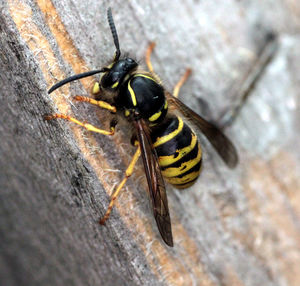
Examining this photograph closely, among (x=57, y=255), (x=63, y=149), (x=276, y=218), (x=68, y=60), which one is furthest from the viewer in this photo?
(x=276, y=218)

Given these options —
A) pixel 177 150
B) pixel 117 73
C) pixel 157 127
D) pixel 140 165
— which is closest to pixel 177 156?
pixel 177 150

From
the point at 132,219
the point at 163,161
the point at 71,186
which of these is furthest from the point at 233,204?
the point at 71,186

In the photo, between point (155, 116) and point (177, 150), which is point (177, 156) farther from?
point (155, 116)

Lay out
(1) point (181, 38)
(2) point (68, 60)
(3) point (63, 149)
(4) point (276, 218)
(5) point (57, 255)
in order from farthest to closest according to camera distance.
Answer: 1. (4) point (276, 218)
2. (1) point (181, 38)
3. (2) point (68, 60)
4. (3) point (63, 149)
5. (5) point (57, 255)

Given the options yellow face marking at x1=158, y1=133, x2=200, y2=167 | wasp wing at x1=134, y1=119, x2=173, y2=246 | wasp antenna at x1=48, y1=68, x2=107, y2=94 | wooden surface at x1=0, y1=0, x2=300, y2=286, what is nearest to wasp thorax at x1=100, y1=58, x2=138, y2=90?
wooden surface at x1=0, y1=0, x2=300, y2=286

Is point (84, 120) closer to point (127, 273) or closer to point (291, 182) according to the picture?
point (127, 273)

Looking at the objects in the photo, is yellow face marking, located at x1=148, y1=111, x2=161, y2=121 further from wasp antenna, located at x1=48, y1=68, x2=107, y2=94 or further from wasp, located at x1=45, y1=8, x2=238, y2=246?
wasp antenna, located at x1=48, y1=68, x2=107, y2=94

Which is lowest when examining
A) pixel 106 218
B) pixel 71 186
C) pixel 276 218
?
pixel 276 218

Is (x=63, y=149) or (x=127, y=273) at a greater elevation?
(x=63, y=149)
